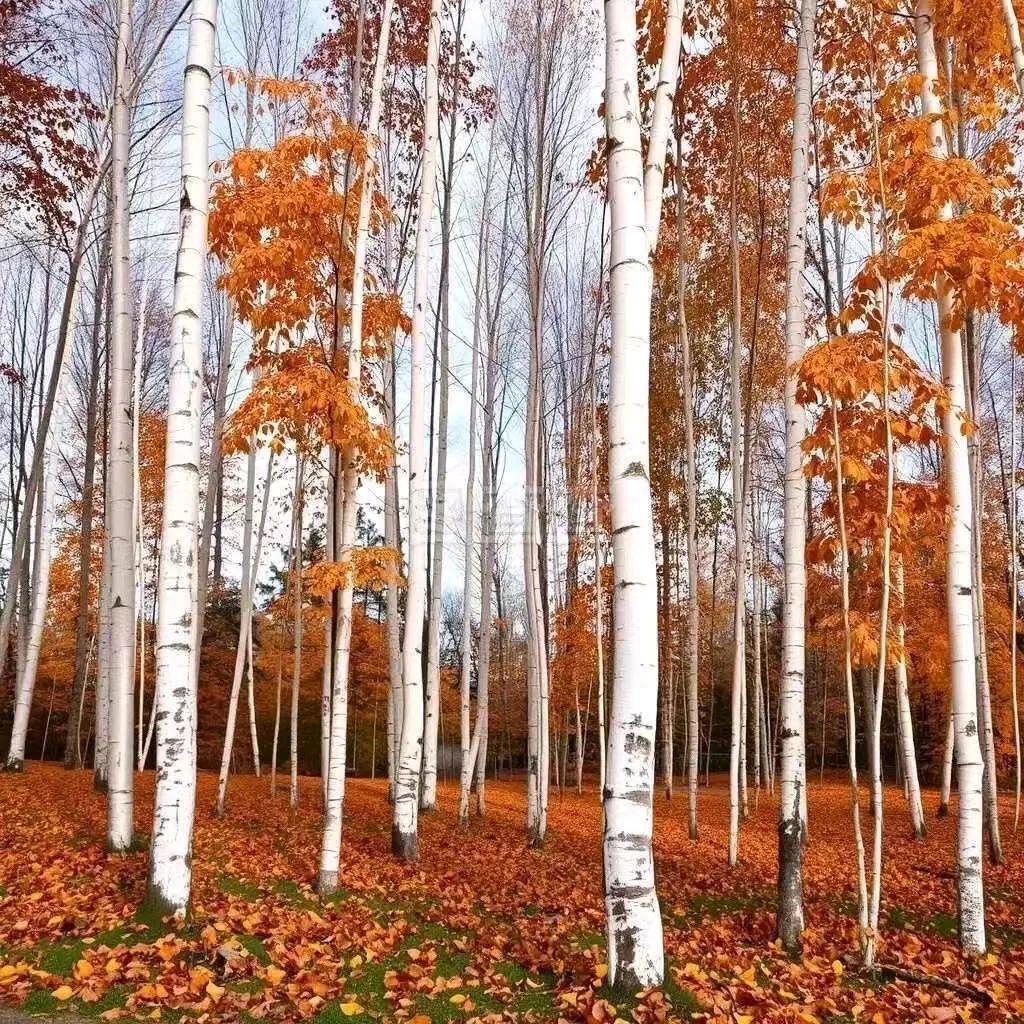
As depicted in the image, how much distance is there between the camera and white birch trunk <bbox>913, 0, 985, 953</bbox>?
5098 mm

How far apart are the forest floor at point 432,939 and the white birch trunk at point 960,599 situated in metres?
0.48

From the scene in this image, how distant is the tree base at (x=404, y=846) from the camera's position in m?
7.73

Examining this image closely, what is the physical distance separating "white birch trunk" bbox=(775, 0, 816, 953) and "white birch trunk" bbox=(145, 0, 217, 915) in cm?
397

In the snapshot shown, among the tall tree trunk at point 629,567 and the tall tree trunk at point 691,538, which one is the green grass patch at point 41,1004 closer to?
the tall tree trunk at point 629,567

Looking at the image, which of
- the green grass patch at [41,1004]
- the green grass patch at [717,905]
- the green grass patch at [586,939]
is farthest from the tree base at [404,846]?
the green grass patch at [41,1004]

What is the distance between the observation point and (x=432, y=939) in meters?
4.95

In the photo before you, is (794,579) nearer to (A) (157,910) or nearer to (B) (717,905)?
(B) (717,905)

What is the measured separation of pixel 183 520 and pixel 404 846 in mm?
4575

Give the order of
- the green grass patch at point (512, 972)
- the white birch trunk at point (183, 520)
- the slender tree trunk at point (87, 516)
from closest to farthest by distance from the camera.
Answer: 1. the green grass patch at point (512, 972)
2. the white birch trunk at point (183, 520)
3. the slender tree trunk at point (87, 516)

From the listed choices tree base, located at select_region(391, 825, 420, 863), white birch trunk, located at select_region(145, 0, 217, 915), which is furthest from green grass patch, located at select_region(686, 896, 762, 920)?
white birch trunk, located at select_region(145, 0, 217, 915)

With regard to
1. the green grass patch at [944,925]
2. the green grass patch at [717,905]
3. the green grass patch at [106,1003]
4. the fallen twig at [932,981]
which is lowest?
the green grass patch at [717,905]

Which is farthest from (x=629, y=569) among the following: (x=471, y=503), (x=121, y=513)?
(x=471, y=503)

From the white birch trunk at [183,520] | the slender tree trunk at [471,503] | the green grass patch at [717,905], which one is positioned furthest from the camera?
the slender tree trunk at [471,503]

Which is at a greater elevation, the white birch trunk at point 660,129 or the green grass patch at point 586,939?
the white birch trunk at point 660,129
